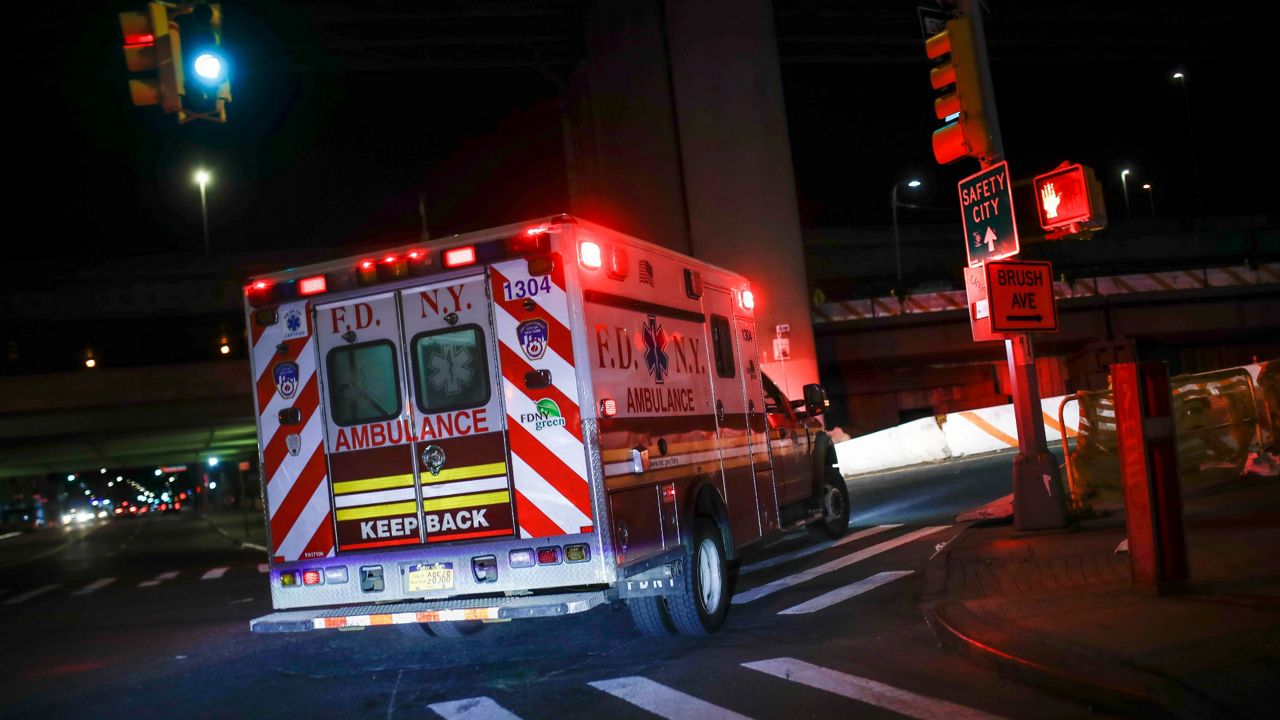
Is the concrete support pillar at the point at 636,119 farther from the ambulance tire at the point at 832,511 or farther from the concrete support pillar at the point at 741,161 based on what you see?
the ambulance tire at the point at 832,511

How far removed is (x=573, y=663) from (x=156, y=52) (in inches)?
292

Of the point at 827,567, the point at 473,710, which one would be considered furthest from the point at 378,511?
the point at 827,567

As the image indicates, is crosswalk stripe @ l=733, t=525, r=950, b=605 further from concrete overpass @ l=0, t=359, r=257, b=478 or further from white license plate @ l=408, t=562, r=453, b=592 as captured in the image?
concrete overpass @ l=0, t=359, r=257, b=478

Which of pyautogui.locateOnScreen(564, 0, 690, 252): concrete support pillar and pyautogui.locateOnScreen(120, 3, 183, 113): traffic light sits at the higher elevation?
pyautogui.locateOnScreen(564, 0, 690, 252): concrete support pillar

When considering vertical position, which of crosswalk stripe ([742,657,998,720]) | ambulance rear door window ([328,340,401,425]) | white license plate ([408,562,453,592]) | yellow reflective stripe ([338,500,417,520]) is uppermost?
ambulance rear door window ([328,340,401,425])

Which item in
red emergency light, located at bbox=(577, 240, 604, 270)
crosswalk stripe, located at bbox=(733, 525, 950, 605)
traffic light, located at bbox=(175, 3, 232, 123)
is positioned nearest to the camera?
red emergency light, located at bbox=(577, 240, 604, 270)

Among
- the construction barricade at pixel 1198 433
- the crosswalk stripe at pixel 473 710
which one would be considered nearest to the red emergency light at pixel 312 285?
the crosswalk stripe at pixel 473 710

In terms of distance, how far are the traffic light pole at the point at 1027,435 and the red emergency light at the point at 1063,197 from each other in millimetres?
497

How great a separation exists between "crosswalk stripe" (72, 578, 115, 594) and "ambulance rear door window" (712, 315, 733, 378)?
40.1 feet

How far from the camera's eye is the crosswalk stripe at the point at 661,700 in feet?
19.8

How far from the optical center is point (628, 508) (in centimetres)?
748

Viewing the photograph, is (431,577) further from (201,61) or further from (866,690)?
(201,61)

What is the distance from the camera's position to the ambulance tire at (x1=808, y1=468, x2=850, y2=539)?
1245 cm

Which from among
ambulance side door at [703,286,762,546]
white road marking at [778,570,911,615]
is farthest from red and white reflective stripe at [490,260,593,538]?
white road marking at [778,570,911,615]
